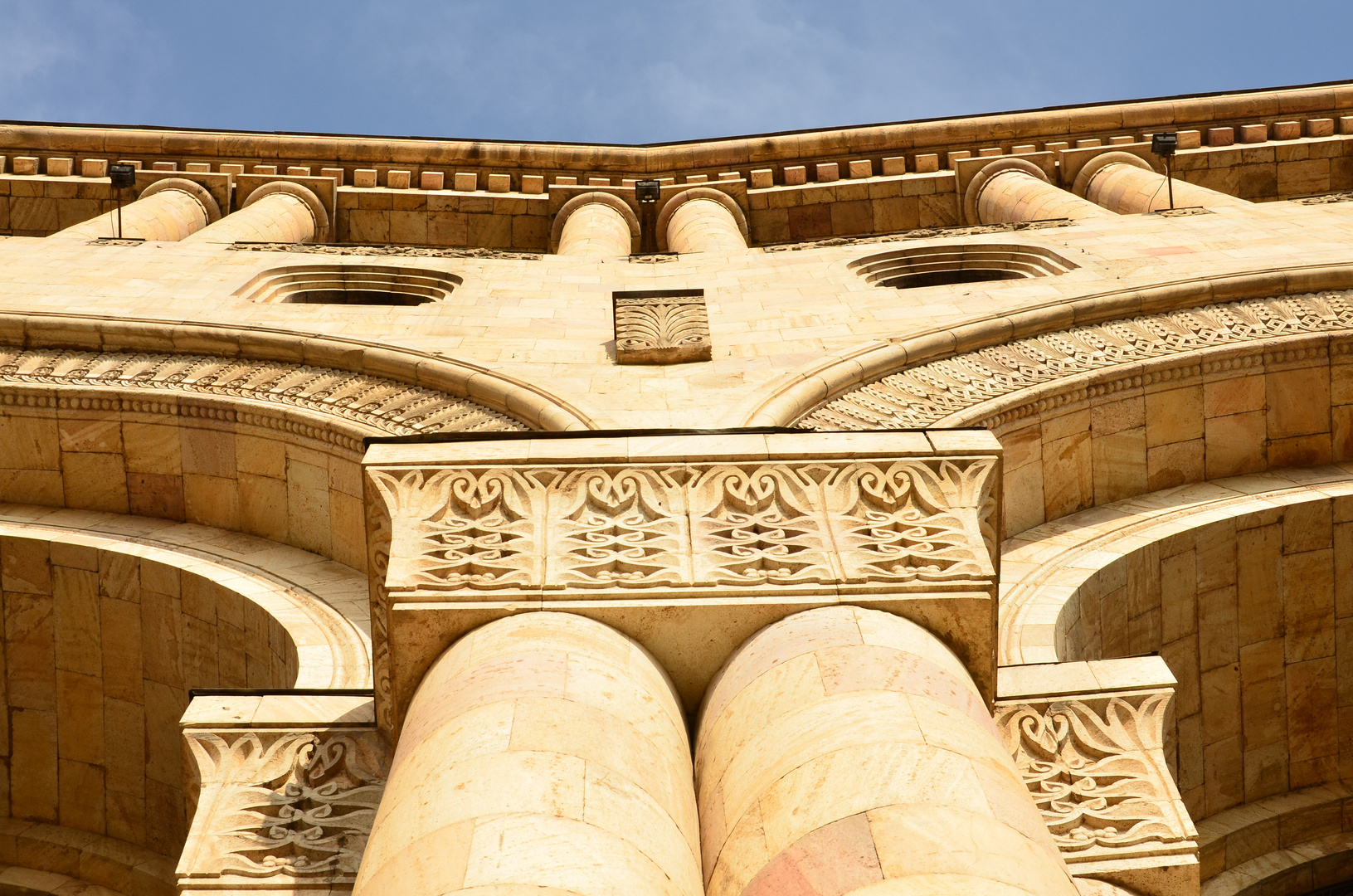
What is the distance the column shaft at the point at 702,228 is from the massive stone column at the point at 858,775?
14078mm

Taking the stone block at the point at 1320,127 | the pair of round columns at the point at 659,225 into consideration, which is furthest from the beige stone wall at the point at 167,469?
the stone block at the point at 1320,127

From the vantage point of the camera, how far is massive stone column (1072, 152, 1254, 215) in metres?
19.7

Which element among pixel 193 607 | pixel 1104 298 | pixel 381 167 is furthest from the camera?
pixel 381 167

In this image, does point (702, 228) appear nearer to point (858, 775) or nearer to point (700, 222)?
point (700, 222)

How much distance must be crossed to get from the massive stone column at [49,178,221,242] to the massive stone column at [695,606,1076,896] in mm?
14317

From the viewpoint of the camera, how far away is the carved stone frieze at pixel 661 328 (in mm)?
9750

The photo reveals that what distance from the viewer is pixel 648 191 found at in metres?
22.9

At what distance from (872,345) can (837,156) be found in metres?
15.6

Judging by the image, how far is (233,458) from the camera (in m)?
9.84

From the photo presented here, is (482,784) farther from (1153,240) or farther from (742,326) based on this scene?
(1153,240)

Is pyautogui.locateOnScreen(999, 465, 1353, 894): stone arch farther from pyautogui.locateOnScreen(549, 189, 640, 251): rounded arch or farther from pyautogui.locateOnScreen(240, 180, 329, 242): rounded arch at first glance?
pyautogui.locateOnScreen(240, 180, 329, 242): rounded arch

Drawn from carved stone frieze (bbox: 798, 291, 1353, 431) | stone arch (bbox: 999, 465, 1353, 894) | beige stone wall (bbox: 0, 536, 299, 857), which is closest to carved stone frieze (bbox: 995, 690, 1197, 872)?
stone arch (bbox: 999, 465, 1353, 894)

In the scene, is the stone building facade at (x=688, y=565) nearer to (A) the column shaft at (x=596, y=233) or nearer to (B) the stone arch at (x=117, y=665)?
(B) the stone arch at (x=117, y=665)

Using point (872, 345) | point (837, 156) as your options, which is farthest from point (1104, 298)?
point (837, 156)
